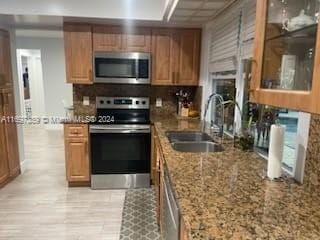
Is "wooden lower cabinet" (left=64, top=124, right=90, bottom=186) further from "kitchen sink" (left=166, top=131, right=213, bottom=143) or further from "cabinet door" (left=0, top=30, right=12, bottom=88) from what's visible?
"kitchen sink" (left=166, top=131, right=213, bottom=143)

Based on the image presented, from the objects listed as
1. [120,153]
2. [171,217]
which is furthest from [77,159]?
[171,217]

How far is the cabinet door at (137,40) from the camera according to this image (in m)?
3.28

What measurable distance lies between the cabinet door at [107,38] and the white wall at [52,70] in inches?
133

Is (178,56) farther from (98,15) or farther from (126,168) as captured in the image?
(126,168)

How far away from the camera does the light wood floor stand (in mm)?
2316

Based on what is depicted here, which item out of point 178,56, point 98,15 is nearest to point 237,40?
point 178,56

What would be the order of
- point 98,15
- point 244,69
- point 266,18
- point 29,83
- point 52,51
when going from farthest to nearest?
1. point 29,83
2. point 52,51
3. point 98,15
4. point 244,69
5. point 266,18

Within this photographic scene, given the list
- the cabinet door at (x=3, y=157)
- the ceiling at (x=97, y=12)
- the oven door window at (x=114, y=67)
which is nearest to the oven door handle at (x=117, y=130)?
the oven door window at (x=114, y=67)

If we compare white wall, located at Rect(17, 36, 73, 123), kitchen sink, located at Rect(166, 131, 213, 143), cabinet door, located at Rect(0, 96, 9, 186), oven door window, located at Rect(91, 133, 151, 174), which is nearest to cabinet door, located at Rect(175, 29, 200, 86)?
oven door window, located at Rect(91, 133, 151, 174)

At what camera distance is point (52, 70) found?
20.9ft

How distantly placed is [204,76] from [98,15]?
57.7 inches

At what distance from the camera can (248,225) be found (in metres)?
0.91

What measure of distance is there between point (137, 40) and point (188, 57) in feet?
2.34

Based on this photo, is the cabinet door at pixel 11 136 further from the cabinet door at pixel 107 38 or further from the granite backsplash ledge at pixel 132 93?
the cabinet door at pixel 107 38
